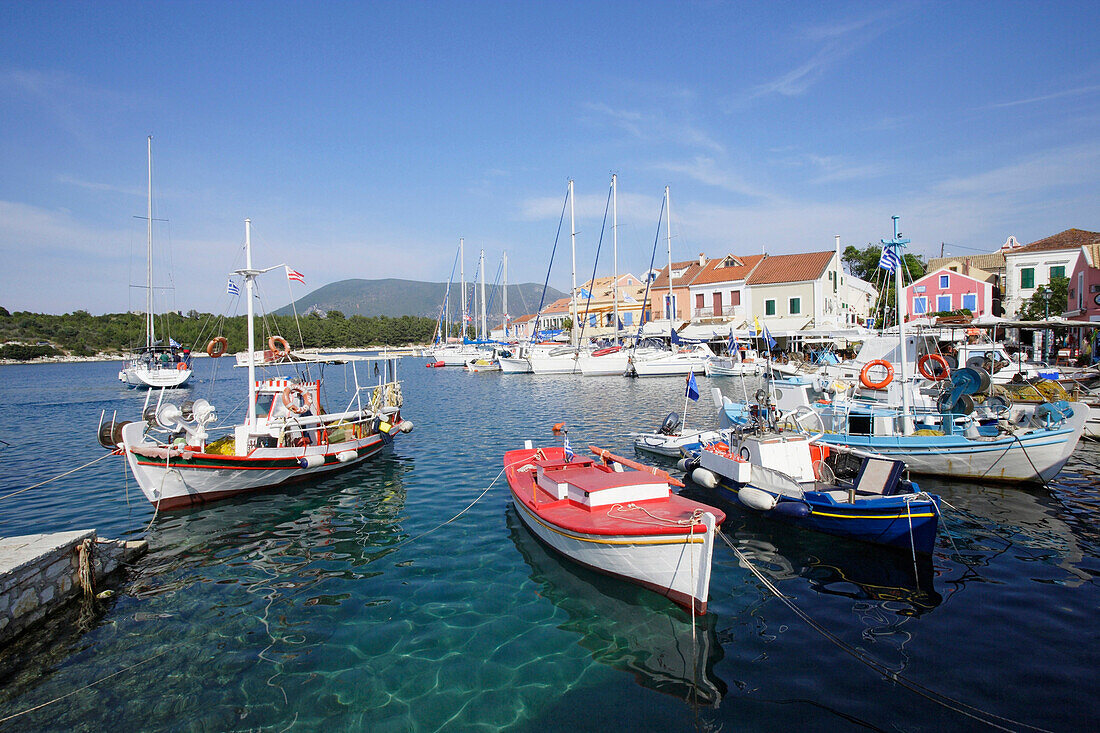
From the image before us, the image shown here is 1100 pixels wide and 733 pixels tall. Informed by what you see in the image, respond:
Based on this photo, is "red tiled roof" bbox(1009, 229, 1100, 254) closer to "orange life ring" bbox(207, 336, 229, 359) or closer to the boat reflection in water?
the boat reflection in water

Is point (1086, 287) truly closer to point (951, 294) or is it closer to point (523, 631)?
point (951, 294)

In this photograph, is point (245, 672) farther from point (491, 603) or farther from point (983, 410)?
point (983, 410)

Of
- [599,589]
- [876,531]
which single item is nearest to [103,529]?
[599,589]

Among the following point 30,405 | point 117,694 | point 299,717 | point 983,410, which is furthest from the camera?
point 30,405

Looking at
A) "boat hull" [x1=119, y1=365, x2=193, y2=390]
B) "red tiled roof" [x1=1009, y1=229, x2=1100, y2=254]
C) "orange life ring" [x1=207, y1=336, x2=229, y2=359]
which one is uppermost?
"red tiled roof" [x1=1009, y1=229, x2=1100, y2=254]

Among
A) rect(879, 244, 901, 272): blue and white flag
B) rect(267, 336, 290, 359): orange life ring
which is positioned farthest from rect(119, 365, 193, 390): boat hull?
rect(879, 244, 901, 272): blue and white flag

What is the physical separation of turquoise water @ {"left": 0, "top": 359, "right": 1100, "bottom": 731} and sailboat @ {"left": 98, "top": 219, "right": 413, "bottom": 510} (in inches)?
30.6

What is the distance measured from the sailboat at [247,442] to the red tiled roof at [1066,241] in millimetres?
47596

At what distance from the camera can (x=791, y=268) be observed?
54.4 meters

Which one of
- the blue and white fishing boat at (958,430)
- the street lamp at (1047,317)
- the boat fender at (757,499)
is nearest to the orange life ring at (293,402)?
the boat fender at (757,499)

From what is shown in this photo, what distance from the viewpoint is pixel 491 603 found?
349 inches

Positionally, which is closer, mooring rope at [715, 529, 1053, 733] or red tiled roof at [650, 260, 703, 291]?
mooring rope at [715, 529, 1053, 733]

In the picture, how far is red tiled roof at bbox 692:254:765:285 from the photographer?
56969mm

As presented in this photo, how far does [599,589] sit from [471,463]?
9.61 metres
